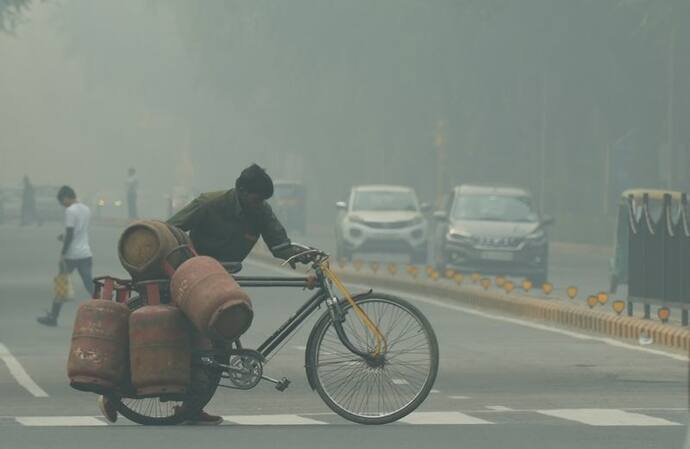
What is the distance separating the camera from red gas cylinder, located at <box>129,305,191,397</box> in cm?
1215

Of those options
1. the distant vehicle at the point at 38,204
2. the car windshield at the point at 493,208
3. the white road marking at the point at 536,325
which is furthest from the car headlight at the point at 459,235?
the distant vehicle at the point at 38,204

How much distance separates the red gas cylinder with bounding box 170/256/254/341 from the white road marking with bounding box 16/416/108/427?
48.6 inches

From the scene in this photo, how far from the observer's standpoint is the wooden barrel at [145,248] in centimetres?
1226

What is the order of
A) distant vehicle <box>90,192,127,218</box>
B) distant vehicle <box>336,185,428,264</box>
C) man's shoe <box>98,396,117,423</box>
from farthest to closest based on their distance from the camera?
distant vehicle <box>90,192,127,218</box> < distant vehicle <box>336,185,428,264</box> < man's shoe <box>98,396,117,423</box>

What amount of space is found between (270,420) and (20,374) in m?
4.85

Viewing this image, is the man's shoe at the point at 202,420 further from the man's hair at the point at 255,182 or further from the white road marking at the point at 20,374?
the white road marking at the point at 20,374

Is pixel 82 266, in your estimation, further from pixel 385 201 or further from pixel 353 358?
pixel 385 201

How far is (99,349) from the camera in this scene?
12219 millimetres

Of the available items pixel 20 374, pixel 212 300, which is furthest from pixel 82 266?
pixel 212 300

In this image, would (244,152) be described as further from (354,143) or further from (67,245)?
(67,245)

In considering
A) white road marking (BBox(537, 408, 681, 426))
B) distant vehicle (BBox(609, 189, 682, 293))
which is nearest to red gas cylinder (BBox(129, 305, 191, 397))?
white road marking (BBox(537, 408, 681, 426))

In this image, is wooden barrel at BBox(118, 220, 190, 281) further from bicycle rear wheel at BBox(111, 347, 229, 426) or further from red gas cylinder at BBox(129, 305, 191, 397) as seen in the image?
bicycle rear wheel at BBox(111, 347, 229, 426)

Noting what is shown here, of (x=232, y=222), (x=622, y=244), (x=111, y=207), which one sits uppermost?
(x=232, y=222)

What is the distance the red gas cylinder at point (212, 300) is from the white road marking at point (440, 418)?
1470 mm
